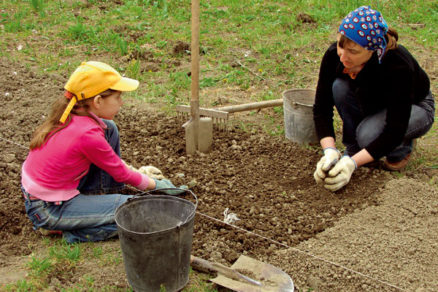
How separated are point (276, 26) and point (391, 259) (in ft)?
16.4

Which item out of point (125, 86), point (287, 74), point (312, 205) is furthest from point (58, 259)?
point (287, 74)

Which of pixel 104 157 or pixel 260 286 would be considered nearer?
pixel 260 286

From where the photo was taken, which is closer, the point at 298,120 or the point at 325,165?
the point at 325,165

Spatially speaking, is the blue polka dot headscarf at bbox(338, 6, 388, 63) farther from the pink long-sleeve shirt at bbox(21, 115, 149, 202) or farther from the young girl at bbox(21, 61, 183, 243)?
the pink long-sleeve shirt at bbox(21, 115, 149, 202)

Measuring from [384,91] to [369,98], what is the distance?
5.7 inches

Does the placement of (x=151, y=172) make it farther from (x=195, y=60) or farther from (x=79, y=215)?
(x=195, y=60)

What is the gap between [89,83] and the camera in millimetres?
2611

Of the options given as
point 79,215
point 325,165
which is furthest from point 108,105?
point 325,165

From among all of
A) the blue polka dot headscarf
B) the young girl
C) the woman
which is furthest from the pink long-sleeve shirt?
the blue polka dot headscarf

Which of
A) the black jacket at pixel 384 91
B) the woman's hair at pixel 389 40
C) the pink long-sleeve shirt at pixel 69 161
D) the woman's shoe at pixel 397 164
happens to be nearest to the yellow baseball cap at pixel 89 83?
the pink long-sleeve shirt at pixel 69 161

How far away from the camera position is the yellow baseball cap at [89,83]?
260cm

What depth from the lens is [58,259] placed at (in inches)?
104

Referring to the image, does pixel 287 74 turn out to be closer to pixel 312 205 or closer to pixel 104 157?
pixel 312 205

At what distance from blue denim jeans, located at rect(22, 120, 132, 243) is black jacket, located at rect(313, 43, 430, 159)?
5.75 feet
